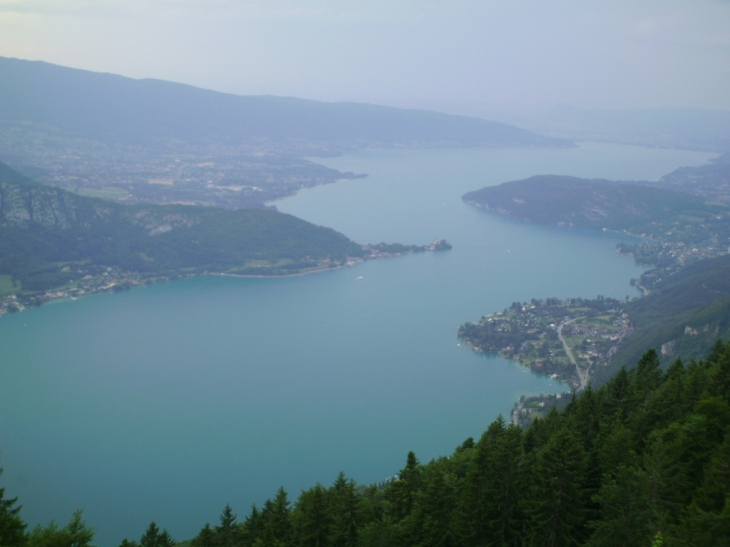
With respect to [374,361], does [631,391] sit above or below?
above

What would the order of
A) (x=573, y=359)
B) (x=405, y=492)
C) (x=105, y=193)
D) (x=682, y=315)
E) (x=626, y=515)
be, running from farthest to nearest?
1. (x=105, y=193)
2. (x=682, y=315)
3. (x=573, y=359)
4. (x=405, y=492)
5. (x=626, y=515)

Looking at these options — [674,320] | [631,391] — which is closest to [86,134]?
[674,320]

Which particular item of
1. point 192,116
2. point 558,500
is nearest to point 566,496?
point 558,500

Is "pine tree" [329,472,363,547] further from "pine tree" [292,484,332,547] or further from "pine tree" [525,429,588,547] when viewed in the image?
"pine tree" [525,429,588,547]

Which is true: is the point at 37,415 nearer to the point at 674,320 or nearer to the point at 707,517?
the point at 707,517

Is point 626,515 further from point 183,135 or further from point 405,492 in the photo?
point 183,135

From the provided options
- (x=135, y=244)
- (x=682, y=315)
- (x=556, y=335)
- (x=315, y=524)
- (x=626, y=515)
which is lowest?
(x=135, y=244)
